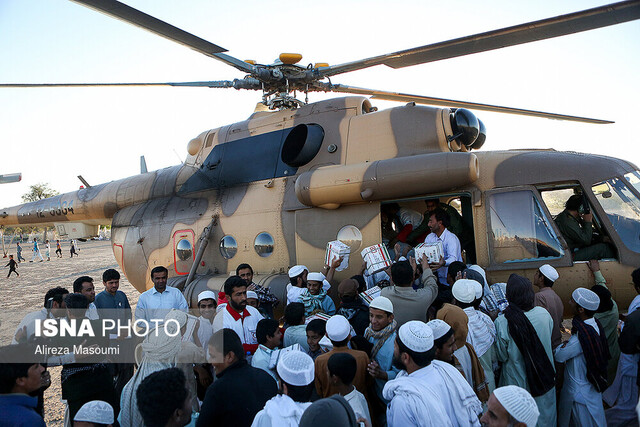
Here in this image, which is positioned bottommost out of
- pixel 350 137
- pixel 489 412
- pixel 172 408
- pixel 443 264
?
→ pixel 489 412

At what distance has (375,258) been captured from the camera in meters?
5.48

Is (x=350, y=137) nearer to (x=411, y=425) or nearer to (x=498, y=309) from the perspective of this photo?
(x=498, y=309)

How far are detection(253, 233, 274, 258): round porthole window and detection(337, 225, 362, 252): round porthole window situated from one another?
4.42 feet

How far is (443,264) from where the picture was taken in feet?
17.3

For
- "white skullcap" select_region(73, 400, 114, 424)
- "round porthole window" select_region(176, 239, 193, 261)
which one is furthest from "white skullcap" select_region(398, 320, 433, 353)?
"round porthole window" select_region(176, 239, 193, 261)

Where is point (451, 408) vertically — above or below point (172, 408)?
below

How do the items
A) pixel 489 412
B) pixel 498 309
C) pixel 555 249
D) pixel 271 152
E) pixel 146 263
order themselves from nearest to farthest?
pixel 489 412 → pixel 498 309 → pixel 555 249 → pixel 271 152 → pixel 146 263

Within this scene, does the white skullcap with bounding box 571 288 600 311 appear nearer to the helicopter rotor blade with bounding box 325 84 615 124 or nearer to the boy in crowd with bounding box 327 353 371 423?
the boy in crowd with bounding box 327 353 371 423

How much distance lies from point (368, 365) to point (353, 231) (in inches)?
123

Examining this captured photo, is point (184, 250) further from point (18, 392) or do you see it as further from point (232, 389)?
point (232, 389)

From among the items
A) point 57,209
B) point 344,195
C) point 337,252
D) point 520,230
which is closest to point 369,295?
point 337,252

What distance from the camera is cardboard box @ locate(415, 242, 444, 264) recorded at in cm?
517

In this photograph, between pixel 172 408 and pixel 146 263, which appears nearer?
pixel 172 408

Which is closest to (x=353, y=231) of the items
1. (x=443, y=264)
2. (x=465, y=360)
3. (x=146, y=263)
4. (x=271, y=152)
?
(x=443, y=264)
